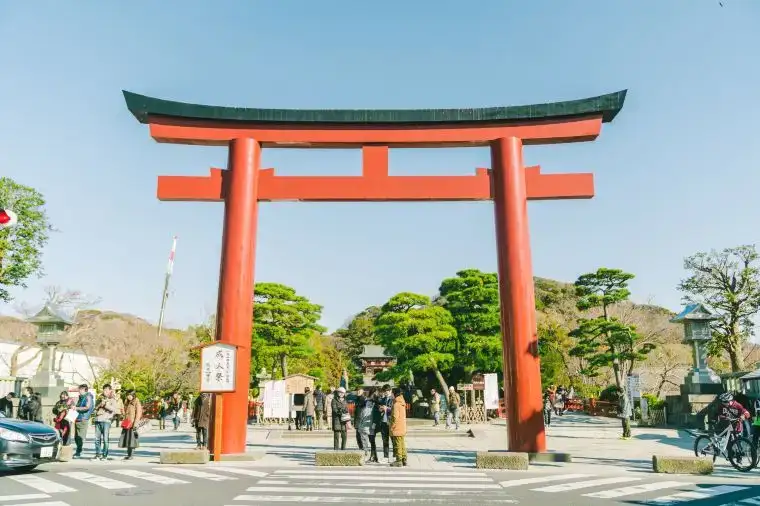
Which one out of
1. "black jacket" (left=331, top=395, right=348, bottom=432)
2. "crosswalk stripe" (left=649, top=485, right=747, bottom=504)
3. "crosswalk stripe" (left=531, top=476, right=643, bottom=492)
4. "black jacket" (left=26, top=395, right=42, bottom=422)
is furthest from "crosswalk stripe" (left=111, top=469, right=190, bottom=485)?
"crosswalk stripe" (left=649, top=485, right=747, bottom=504)

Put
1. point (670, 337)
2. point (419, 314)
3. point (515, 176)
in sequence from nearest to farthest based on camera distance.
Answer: point (515, 176) < point (419, 314) < point (670, 337)

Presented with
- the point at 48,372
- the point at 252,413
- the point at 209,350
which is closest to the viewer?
the point at 209,350

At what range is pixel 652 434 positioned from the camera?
20078mm

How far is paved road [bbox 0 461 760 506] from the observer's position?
24.9 ft

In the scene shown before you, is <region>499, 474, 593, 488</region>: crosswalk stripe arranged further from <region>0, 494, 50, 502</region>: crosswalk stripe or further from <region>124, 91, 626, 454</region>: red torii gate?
<region>0, 494, 50, 502</region>: crosswalk stripe

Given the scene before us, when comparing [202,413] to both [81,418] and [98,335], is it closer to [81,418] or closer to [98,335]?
[81,418]

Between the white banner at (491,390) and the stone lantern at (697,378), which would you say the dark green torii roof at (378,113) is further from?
the white banner at (491,390)

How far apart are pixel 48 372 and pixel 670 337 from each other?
197 feet

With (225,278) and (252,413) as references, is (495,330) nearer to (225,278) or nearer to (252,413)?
(252,413)

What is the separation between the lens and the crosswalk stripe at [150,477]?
29.9ft

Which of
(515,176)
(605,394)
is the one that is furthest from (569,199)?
(605,394)

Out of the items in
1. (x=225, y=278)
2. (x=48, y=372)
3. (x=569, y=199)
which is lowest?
(x=48, y=372)

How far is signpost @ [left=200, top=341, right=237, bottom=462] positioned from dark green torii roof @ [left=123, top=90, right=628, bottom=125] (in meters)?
5.38

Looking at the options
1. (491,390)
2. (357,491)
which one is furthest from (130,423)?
(491,390)
